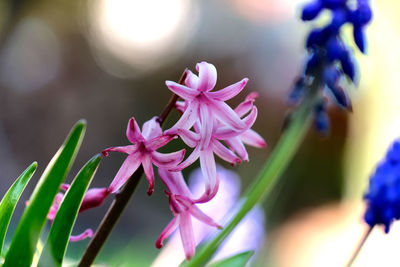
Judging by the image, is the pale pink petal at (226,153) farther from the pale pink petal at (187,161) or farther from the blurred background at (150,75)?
the blurred background at (150,75)

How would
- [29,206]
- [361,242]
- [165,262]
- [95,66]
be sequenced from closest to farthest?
[29,206], [361,242], [165,262], [95,66]

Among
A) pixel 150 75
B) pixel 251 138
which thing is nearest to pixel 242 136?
pixel 251 138

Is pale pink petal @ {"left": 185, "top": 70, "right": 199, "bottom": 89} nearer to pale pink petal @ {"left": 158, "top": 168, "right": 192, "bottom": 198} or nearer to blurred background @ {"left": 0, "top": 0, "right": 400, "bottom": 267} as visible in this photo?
pale pink petal @ {"left": 158, "top": 168, "right": 192, "bottom": 198}

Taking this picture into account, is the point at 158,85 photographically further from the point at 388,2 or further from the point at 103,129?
the point at 388,2

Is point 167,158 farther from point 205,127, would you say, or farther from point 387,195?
point 387,195

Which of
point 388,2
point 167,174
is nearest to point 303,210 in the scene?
point 388,2
